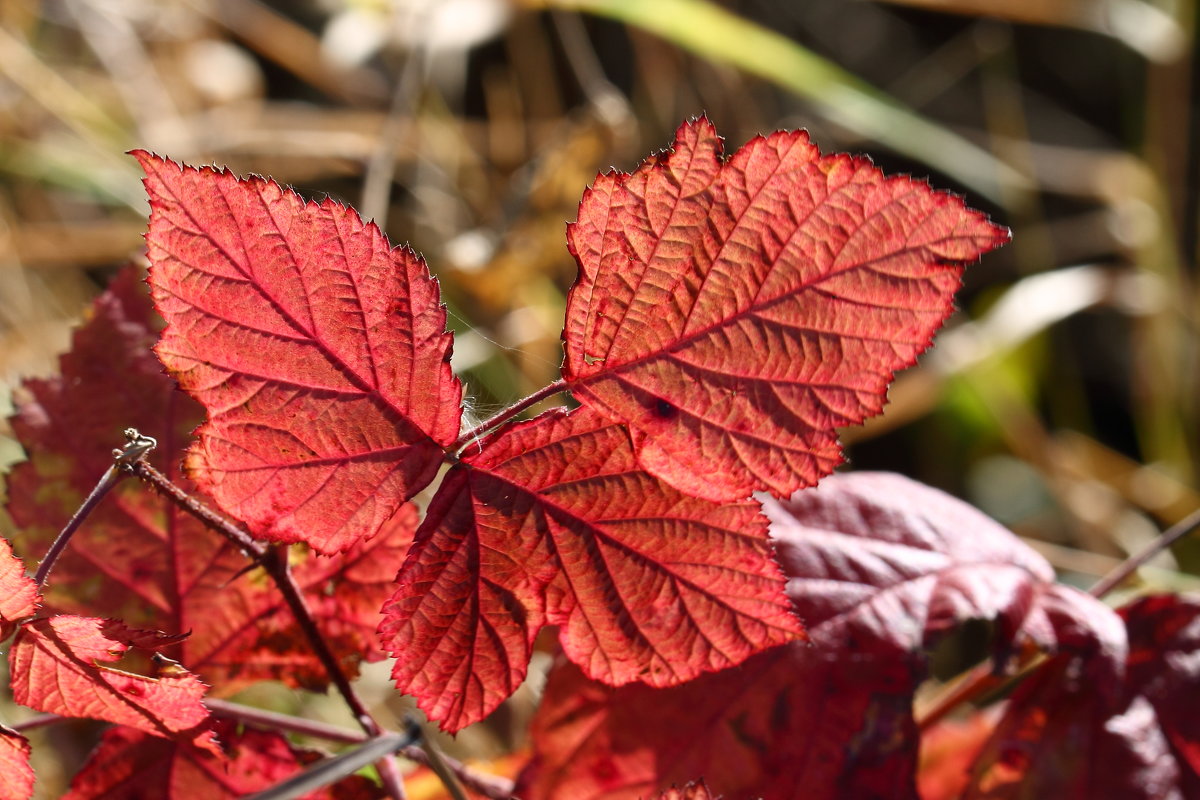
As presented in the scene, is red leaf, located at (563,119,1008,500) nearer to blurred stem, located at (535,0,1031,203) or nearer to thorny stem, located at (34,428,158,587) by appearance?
thorny stem, located at (34,428,158,587)

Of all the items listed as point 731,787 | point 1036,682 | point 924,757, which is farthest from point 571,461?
point 924,757

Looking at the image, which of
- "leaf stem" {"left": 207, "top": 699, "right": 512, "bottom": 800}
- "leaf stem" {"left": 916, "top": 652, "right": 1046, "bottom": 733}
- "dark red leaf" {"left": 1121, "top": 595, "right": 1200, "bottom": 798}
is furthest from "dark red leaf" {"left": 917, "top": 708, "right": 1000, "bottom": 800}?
"leaf stem" {"left": 207, "top": 699, "right": 512, "bottom": 800}

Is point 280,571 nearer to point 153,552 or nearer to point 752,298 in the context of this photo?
point 153,552

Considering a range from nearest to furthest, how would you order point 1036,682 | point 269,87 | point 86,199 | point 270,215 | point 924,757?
point 270,215 → point 1036,682 → point 924,757 → point 86,199 → point 269,87

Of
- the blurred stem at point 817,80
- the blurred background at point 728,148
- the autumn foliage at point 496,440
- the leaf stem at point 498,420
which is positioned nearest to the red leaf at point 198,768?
the autumn foliage at point 496,440

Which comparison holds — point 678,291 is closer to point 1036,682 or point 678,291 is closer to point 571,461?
point 571,461

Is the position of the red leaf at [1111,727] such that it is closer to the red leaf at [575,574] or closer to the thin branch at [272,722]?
the red leaf at [575,574]
